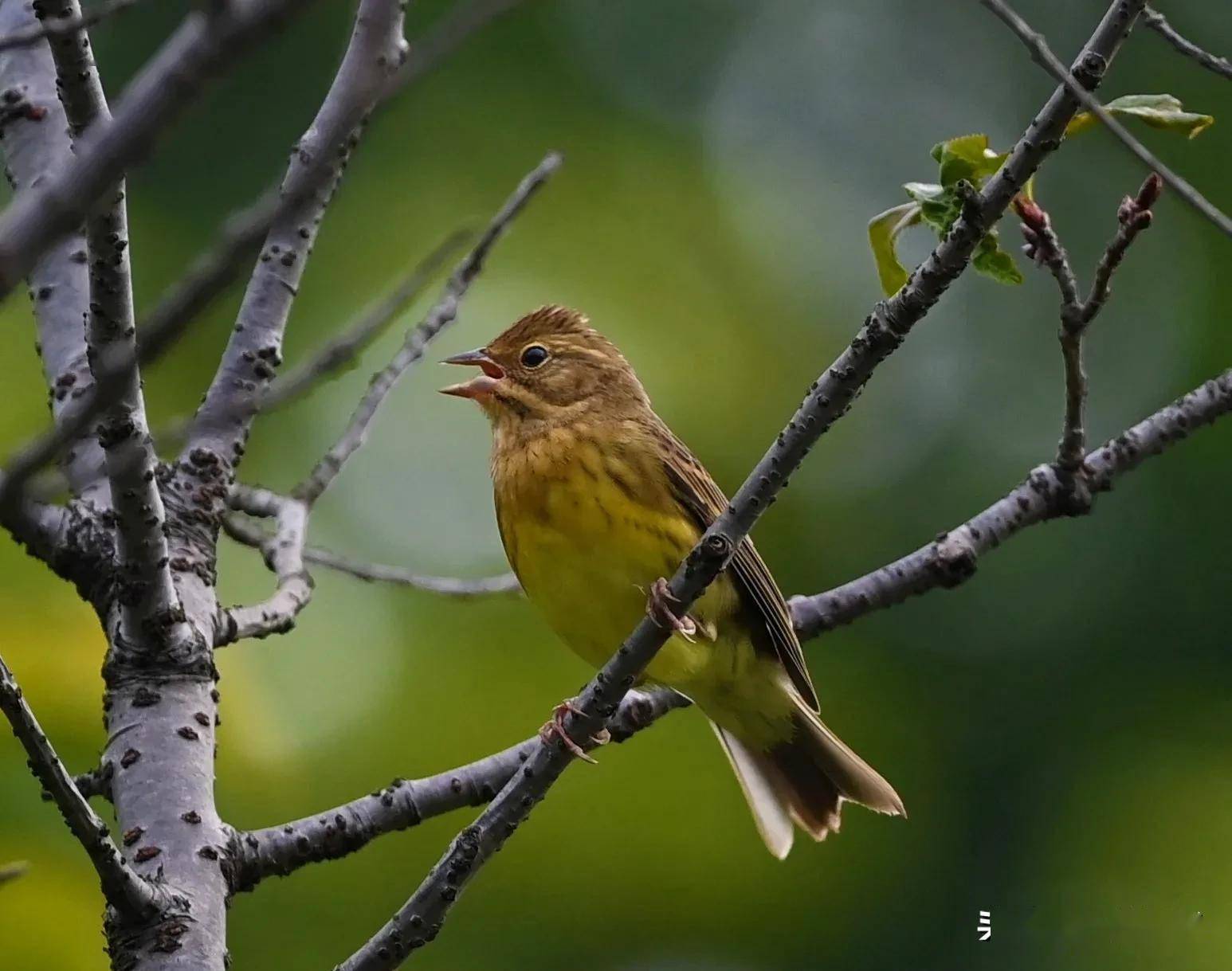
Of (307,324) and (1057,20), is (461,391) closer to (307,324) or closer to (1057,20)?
(307,324)

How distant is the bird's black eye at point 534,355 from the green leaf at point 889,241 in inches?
85.7

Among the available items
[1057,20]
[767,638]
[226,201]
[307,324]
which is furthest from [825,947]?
[1057,20]

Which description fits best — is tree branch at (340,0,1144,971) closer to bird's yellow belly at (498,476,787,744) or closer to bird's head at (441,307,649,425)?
bird's yellow belly at (498,476,787,744)

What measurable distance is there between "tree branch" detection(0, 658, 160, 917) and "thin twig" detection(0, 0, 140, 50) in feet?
3.30

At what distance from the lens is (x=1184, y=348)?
8.65 m

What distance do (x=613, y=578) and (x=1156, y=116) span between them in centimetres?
194

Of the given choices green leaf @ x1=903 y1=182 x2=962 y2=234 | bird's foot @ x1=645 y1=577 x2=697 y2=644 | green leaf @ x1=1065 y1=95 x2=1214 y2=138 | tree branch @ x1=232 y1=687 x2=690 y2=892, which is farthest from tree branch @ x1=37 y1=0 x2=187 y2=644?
green leaf @ x1=1065 y1=95 x2=1214 y2=138

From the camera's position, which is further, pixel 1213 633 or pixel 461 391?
pixel 1213 633

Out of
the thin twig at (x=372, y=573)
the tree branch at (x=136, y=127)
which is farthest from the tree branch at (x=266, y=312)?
the tree branch at (x=136, y=127)

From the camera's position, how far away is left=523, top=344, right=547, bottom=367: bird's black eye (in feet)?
17.9

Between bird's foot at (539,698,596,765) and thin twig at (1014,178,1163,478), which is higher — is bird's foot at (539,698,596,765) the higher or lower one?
the lower one

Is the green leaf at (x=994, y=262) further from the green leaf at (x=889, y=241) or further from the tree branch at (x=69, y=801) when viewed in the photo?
the tree branch at (x=69, y=801)

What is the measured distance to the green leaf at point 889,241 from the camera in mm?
3371

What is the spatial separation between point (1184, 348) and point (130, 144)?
26.5 ft
